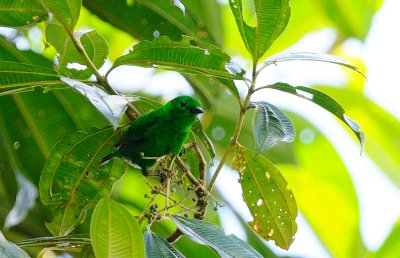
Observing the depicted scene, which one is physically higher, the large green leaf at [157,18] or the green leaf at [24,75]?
the large green leaf at [157,18]

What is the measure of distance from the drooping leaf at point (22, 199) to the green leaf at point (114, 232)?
1.22 meters

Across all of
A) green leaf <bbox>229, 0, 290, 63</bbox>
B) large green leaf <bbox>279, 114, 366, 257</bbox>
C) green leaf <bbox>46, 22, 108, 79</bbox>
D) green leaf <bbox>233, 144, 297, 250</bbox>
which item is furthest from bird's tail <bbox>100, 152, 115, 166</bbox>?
large green leaf <bbox>279, 114, 366, 257</bbox>

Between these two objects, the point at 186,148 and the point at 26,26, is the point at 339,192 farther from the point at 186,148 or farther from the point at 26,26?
the point at 26,26

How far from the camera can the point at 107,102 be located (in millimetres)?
1498

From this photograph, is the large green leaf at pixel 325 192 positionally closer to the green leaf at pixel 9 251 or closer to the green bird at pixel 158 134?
the green bird at pixel 158 134

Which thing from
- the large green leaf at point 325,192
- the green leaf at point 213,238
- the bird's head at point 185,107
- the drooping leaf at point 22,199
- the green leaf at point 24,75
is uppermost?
the green leaf at point 24,75

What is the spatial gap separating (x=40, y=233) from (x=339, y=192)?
4.22 ft

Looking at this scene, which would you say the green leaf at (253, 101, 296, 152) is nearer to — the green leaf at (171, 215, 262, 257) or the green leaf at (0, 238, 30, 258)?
the green leaf at (171, 215, 262, 257)

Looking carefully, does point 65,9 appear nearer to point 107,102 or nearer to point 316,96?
point 107,102

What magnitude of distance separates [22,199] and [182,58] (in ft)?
3.50

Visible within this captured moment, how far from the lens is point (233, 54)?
377 cm

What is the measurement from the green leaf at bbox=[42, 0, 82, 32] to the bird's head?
1.94 ft

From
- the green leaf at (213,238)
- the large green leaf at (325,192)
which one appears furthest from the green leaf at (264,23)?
the large green leaf at (325,192)

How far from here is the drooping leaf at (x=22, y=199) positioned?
8.79ft
